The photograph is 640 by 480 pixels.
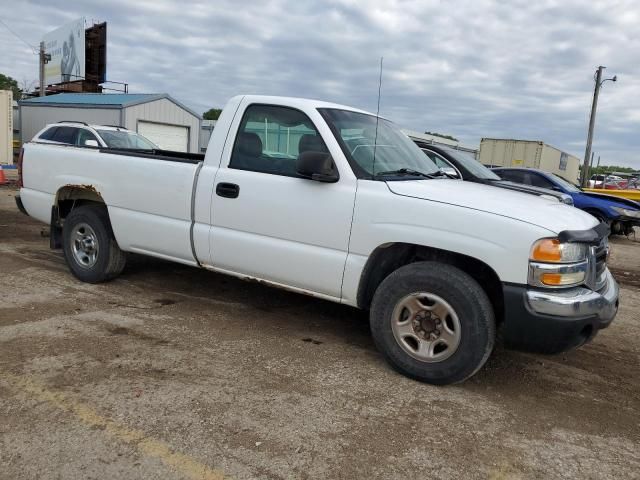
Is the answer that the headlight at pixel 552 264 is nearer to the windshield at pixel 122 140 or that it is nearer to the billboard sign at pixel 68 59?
the windshield at pixel 122 140

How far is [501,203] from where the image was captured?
11.8 feet

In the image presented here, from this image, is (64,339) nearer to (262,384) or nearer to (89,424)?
(89,424)

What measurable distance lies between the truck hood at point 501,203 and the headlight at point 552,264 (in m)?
0.11

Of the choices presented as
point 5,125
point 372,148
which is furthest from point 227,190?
point 5,125

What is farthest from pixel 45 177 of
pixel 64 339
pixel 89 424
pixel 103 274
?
pixel 89 424

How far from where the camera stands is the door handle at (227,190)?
4.36 meters

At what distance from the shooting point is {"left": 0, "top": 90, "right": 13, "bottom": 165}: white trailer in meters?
21.7

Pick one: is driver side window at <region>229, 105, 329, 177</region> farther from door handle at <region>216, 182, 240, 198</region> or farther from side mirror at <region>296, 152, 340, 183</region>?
side mirror at <region>296, 152, 340, 183</region>

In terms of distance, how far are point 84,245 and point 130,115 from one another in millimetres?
17548

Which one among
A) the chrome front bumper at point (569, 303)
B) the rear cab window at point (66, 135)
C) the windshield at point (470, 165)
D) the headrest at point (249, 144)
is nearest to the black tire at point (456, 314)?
the chrome front bumper at point (569, 303)

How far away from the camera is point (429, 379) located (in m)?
3.64

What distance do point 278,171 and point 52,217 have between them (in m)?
3.01

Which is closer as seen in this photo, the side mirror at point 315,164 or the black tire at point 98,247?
the side mirror at point 315,164

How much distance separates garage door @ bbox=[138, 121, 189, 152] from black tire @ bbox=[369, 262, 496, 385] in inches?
818
